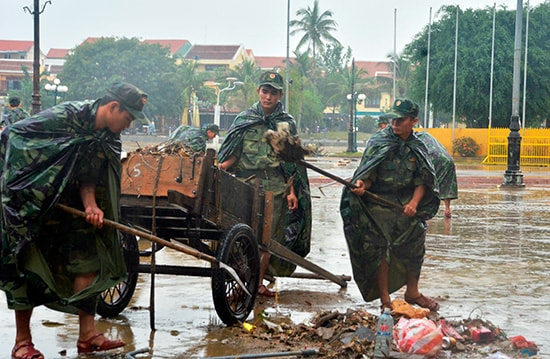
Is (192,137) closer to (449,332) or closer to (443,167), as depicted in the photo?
(443,167)

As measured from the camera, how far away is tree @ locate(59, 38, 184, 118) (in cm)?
7769

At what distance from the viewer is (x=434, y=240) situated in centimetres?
1186

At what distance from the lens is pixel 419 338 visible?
5699mm

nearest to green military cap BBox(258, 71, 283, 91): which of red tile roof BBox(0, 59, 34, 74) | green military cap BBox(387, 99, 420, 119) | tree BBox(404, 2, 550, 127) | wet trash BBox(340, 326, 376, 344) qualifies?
green military cap BBox(387, 99, 420, 119)

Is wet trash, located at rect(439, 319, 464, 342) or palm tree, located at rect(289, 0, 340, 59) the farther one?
palm tree, located at rect(289, 0, 340, 59)

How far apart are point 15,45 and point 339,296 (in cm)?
11061

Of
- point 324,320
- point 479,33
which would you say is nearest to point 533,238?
point 324,320

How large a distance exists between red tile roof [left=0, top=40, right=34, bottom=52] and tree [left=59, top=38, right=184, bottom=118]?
33.0m

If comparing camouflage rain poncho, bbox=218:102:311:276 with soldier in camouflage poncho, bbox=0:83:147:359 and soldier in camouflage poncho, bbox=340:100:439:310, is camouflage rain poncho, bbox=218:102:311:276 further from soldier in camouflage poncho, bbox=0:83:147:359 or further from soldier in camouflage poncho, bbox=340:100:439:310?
soldier in camouflage poncho, bbox=0:83:147:359

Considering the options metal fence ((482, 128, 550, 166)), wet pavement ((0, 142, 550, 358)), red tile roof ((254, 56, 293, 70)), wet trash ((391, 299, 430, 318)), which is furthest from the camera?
red tile roof ((254, 56, 293, 70))

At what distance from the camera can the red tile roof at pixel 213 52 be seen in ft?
344

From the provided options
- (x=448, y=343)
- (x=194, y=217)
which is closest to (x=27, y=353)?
(x=194, y=217)

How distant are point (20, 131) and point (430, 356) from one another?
2.85 m

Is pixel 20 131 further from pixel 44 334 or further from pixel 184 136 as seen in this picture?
pixel 184 136
